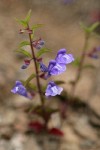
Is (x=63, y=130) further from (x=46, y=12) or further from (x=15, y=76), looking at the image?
(x=46, y=12)

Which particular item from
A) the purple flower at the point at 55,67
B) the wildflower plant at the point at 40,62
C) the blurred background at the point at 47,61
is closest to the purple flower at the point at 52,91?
the wildflower plant at the point at 40,62

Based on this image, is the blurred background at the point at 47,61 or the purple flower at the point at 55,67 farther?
the blurred background at the point at 47,61

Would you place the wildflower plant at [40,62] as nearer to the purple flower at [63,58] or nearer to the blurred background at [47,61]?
the purple flower at [63,58]

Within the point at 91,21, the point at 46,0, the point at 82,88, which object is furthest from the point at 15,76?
the point at 46,0

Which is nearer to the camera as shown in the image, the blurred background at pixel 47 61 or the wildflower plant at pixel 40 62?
the wildflower plant at pixel 40 62

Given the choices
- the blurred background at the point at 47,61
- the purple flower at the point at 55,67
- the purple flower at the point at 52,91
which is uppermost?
the purple flower at the point at 55,67

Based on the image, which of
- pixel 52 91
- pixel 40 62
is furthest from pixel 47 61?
pixel 52 91

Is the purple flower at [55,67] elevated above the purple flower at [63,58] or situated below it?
below

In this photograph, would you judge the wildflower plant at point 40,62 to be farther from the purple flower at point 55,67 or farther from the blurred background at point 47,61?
the blurred background at point 47,61
